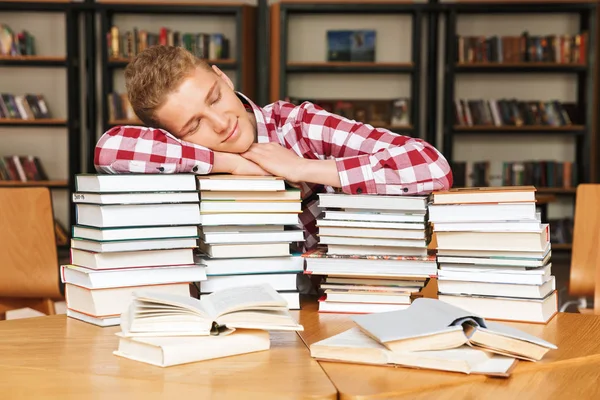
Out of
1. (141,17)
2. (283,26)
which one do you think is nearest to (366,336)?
(283,26)

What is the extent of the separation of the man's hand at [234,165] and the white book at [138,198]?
156mm

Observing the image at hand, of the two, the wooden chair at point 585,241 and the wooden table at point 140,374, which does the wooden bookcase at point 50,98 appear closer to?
the wooden chair at point 585,241

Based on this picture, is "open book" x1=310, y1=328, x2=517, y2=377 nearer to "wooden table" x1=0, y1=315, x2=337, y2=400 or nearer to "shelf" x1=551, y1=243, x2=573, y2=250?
"wooden table" x1=0, y1=315, x2=337, y2=400

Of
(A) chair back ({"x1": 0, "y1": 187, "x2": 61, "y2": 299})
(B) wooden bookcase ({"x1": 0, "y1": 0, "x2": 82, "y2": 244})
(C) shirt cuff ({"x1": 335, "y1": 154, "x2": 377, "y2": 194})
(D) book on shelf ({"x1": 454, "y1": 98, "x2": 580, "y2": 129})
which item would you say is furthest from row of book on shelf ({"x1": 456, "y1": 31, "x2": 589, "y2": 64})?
(C) shirt cuff ({"x1": 335, "y1": 154, "x2": 377, "y2": 194})

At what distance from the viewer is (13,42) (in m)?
5.61

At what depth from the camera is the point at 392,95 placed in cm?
584

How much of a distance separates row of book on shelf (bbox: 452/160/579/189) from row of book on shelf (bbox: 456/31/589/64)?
0.76 m

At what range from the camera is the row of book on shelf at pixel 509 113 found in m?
5.65

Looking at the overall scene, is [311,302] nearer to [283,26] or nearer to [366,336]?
[366,336]

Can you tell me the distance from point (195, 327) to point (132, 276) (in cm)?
29

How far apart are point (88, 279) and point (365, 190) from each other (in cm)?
59

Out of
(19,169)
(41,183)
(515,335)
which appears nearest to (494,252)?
(515,335)

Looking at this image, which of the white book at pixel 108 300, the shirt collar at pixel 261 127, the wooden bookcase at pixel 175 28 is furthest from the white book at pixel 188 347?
the wooden bookcase at pixel 175 28

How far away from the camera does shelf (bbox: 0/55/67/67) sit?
18.2 feet
